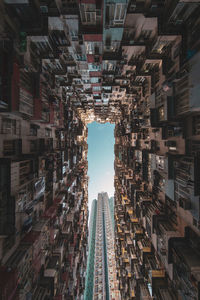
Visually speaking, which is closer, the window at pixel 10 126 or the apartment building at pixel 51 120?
the apartment building at pixel 51 120

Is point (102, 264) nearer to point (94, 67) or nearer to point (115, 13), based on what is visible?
point (94, 67)

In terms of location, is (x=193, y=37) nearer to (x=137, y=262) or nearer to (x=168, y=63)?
(x=168, y=63)

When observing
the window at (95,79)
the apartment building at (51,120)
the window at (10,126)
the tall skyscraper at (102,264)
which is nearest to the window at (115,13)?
the apartment building at (51,120)

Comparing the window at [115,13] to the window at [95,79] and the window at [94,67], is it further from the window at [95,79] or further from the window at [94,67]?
the window at [95,79]

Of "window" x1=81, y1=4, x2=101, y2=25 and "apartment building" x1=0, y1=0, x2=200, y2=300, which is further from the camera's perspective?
"window" x1=81, y1=4, x2=101, y2=25

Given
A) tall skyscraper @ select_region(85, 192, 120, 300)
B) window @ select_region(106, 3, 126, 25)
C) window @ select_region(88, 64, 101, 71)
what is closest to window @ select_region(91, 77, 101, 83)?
window @ select_region(88, 64, 101, 71)

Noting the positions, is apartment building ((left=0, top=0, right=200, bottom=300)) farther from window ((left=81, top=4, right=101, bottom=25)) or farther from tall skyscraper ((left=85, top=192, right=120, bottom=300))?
tall skyscraper ((left=85, top=192, right=120, bottom=300))

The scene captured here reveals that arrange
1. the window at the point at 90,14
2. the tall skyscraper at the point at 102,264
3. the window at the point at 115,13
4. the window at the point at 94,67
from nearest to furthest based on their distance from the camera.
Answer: the window at the point at 115,13
the window at the point at 90,14
the window at the point at 94,67
the tall skyscraper at the point at 102,264

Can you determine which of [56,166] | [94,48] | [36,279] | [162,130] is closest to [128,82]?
[94,48]
